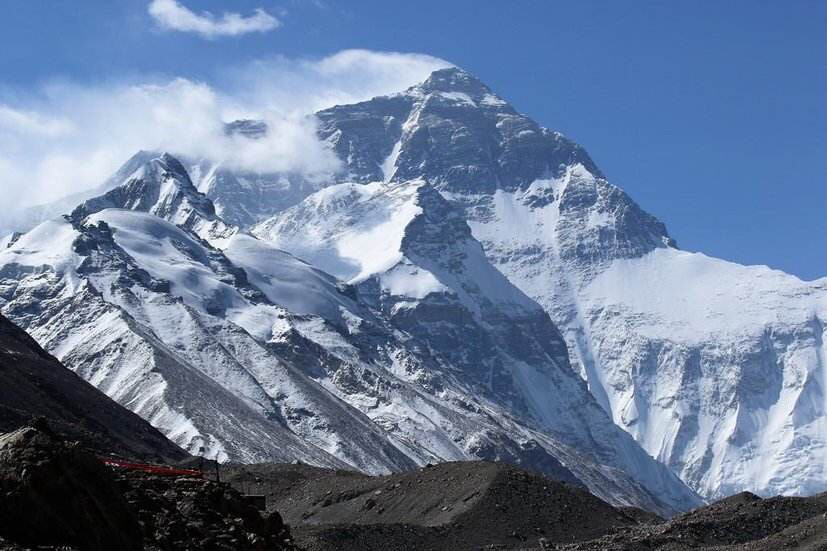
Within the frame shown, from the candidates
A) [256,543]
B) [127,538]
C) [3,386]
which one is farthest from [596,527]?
[3,386]

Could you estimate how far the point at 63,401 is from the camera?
158750 mm

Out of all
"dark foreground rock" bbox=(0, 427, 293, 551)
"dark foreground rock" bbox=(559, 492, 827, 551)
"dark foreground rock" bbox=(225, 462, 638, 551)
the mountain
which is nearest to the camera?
"dark foreground rock" bbox=(0, 427, 293, 551)

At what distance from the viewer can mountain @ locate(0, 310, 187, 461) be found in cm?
14050

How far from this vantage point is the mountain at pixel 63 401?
140 m

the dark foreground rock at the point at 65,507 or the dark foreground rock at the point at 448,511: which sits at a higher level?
the dark foreground rock at the point at 448,511

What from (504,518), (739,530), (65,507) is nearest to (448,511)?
(504,518)

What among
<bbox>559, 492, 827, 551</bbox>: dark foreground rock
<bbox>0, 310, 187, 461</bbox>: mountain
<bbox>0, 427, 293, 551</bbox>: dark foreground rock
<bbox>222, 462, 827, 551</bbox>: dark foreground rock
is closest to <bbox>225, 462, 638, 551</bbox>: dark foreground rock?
<bbox>222, 462, 827, 551</bbox>: dark foreground rock

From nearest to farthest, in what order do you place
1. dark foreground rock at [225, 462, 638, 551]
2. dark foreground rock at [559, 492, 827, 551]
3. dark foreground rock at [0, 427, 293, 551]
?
dark foreground rock at [0, 427, 293, 551] < dark foreground rock at [559, 492, 827, 551] < dark foreground rock at [225, 462, 638, 551]

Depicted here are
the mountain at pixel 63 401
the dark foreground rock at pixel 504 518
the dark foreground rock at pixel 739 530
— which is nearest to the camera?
the dark foreground rock at pixel 739 530

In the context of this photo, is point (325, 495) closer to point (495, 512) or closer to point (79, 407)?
point (495, 512)

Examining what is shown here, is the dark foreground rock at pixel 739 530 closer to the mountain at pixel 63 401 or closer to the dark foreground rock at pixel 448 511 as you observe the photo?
the dark foreground rock at pixel 448 511

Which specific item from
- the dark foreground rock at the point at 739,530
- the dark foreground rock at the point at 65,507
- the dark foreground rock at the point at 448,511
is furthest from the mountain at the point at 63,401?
the dark foreground rock at the point at 65,507

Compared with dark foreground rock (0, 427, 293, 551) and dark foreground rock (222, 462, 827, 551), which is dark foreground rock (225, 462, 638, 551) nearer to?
dark foreground rock (222, 462, 827, 551)

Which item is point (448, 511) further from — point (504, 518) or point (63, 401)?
point (63, 401)
